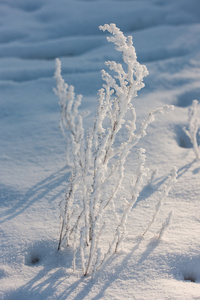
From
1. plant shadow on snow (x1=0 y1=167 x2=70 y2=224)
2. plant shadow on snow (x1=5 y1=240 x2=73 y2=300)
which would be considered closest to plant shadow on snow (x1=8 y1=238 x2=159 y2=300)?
plant shadow on snow (x1=5 y1=240 x2=73 y2=300)

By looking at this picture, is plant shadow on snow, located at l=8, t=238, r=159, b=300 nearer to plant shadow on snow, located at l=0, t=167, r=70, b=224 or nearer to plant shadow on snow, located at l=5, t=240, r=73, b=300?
plant shadow on snow, located at l=5, t=240, r=73, b=300

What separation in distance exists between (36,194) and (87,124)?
1.14 m

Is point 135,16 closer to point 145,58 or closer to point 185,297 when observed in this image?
point 145,58

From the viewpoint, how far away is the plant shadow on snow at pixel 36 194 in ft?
6.74

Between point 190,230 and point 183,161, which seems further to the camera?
point 183,161

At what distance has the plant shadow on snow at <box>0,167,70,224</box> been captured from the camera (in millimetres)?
2055

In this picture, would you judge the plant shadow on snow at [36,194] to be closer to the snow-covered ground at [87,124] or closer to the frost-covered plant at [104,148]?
the snow-covered ground at [87,124]

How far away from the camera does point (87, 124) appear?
10.2ft

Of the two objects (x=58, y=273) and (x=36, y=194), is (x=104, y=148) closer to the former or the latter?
(x=58, y=273)

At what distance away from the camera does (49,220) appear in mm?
1966

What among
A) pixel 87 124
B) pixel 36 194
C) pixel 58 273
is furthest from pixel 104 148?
pixel 87 124

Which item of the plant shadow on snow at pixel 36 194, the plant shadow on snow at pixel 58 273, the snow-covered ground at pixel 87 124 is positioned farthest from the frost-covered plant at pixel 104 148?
the plant shadow on snow at pixel 36 194

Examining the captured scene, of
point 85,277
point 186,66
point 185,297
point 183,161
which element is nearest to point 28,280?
point 85,277

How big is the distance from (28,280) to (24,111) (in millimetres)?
2350
